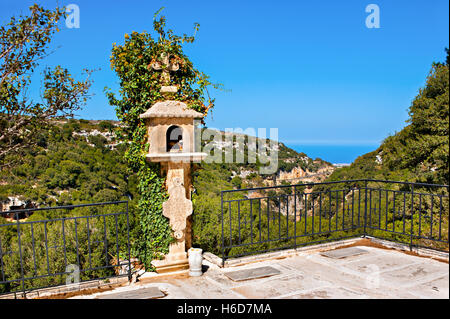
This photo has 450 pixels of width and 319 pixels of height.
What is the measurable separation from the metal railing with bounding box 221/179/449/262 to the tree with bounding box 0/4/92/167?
10.6 feet

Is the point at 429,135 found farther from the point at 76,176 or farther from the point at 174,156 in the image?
the point at 76,176

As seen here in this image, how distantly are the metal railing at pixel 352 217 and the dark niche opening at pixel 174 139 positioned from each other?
3.08 feet

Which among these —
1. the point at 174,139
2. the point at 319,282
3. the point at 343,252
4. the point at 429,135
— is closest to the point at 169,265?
the point at 174,139

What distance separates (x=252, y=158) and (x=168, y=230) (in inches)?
1203

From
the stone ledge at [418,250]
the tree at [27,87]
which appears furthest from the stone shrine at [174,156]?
the stone ledge at [418,250]

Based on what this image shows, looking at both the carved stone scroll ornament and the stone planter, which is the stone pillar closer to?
the carved stone scroll ornament

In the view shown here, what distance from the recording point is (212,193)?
61.4 ft

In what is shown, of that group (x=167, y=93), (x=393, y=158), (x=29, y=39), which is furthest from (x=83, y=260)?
(x=393, y=158)

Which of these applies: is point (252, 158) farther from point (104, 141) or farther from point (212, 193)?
point (212, 193)

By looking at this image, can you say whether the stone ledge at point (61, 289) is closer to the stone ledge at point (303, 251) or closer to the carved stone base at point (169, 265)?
the carved stone base at point (169, 265)

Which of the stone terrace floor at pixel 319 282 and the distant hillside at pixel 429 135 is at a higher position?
the distant hillside at pixel 429 135

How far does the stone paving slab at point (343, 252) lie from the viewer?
5055 millimetres

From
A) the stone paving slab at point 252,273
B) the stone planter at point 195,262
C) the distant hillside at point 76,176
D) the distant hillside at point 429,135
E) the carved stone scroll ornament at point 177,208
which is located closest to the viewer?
the stone paving slab at point 252,273

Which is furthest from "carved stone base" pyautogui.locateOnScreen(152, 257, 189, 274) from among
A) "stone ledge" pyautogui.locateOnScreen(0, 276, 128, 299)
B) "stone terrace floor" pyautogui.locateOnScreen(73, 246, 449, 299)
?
"stone ledge" pyautogui.locateOnScreen(0, 276, 128, 299)
